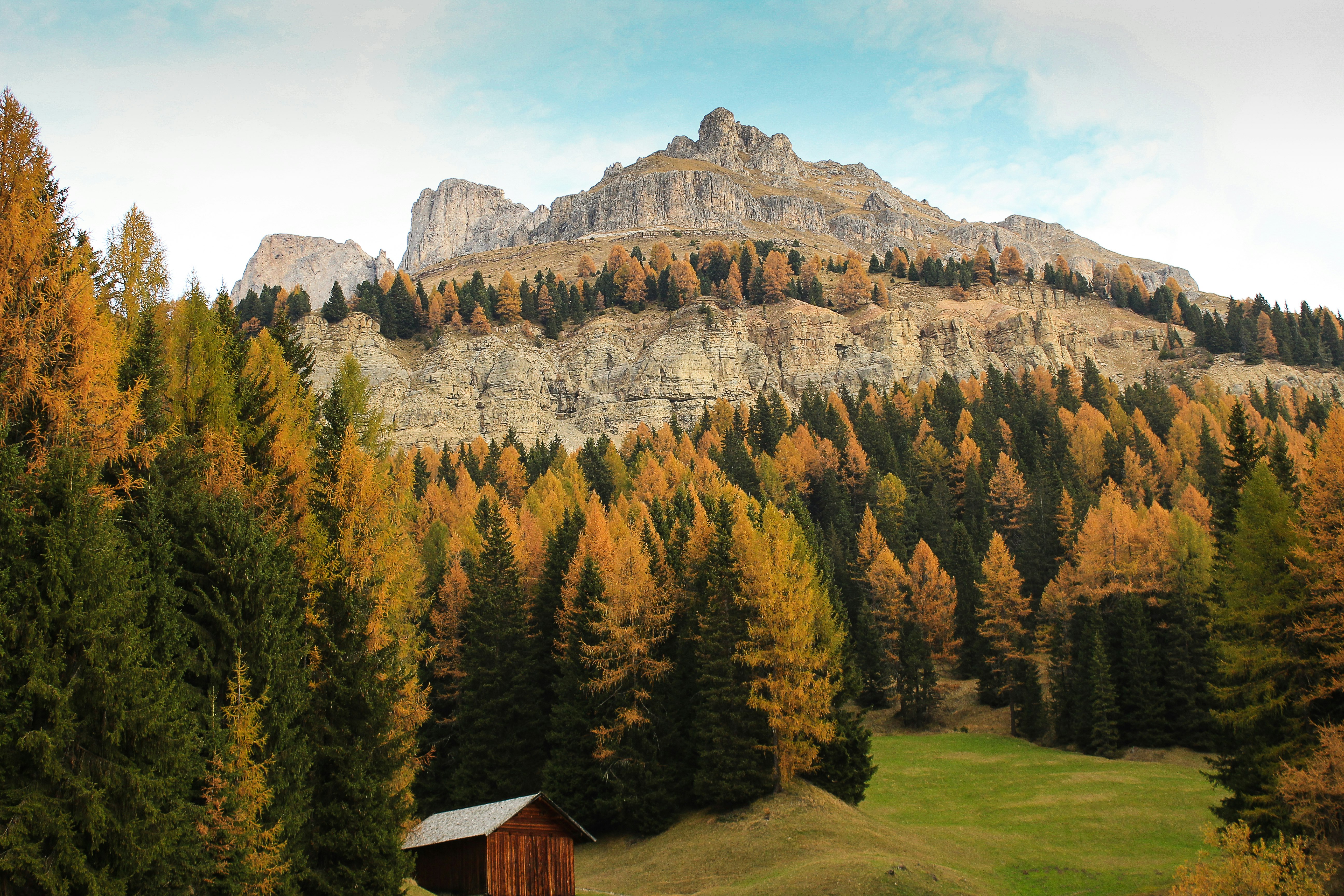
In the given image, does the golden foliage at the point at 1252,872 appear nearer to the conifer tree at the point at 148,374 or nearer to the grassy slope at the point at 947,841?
the grassy slope at the point at 947,841

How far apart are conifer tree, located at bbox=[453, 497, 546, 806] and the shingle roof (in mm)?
9089

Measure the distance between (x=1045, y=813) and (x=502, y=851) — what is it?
26.5 metres

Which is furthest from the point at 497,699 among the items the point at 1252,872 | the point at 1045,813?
the point at 1252,872

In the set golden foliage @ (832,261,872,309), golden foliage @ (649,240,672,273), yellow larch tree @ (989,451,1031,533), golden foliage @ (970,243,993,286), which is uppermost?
golden foliage @ (649,240,672,273)

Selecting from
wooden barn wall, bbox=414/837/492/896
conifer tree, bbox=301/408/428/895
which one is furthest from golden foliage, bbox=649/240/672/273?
conifer tree, bbox=301/408/428/895

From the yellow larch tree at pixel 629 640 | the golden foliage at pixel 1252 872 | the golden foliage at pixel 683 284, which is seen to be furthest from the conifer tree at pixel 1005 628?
the golden foliage at pixel 683 284

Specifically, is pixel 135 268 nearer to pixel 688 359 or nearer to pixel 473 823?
pixel 473 823

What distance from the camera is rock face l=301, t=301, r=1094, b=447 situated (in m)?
126

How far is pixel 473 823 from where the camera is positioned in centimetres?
3070

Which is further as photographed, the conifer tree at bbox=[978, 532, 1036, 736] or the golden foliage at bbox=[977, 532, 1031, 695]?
the golden foliage at bbox=[977, 532, 1031, 695]

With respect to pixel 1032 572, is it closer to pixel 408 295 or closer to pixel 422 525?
pixel 422 525

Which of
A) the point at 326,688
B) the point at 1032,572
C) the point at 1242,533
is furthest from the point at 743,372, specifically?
the point at 326,688

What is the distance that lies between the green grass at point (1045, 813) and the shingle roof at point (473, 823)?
1646cm

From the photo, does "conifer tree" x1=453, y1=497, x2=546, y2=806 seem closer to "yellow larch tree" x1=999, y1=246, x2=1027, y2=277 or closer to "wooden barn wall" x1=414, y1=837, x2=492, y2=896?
"wooden barn wall" x1=414, y1=837, x2=492, y2=896
